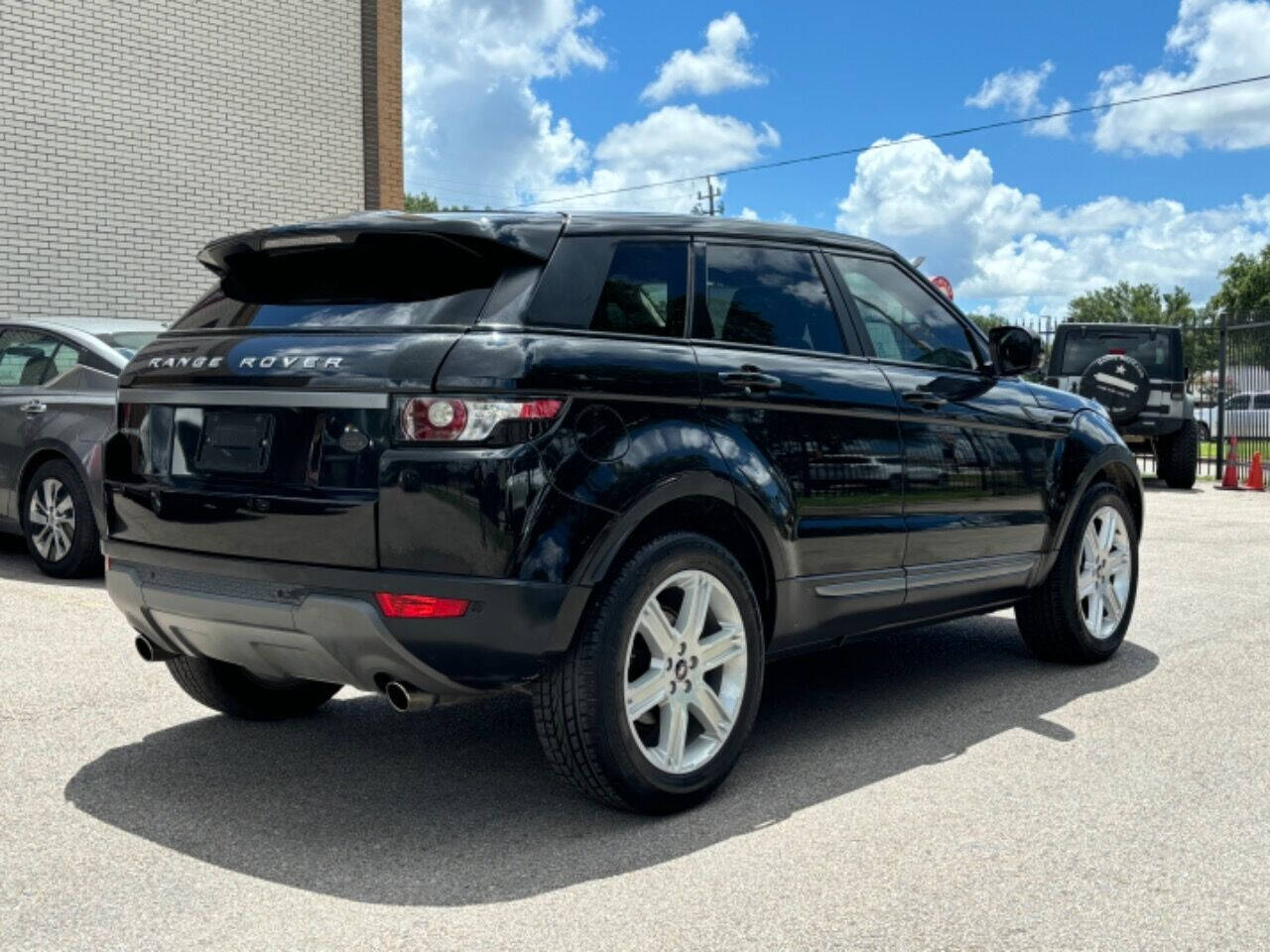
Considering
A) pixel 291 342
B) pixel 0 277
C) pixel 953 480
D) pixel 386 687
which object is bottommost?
pixel 386 687

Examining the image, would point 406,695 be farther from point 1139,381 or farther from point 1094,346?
point 1094,346

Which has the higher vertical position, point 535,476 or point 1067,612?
point 535,476

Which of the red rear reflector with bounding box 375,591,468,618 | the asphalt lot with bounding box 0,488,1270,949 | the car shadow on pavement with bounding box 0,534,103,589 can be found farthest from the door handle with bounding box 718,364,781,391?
the car shadow on pavement with bounding box 0,534,103,589

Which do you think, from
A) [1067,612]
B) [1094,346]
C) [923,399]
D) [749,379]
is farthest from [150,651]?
[1094,346]

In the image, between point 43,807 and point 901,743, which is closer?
point 43,807

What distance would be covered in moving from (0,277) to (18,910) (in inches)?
483

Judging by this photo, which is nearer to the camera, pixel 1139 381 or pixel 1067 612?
pixel 1067 612

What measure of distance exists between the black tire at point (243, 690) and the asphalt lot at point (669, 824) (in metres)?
0.08

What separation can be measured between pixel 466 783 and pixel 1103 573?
3.31 m

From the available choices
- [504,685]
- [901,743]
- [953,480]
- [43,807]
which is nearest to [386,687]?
[504,685]

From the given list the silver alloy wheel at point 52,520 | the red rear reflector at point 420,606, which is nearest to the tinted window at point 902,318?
the red rear reflector at point 420,606

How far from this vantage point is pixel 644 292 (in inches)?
166

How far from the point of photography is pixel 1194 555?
33.7ft

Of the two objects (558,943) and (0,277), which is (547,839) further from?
(0,277)
